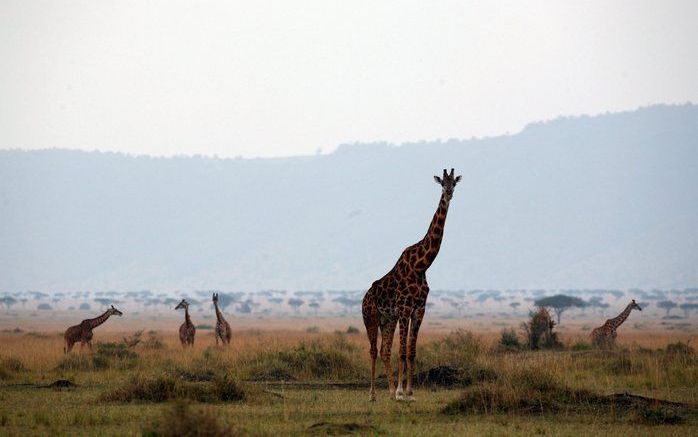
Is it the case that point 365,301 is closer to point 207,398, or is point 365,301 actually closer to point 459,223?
point 207,398

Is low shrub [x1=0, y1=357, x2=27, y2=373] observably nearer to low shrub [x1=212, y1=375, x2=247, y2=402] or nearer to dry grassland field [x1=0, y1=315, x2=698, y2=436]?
dry grassland field [x1=0, y1=315, x2=698, y2=436]

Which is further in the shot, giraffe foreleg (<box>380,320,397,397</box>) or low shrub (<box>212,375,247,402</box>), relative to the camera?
giraffe foreleg (<box>380,320,397,397</box>)

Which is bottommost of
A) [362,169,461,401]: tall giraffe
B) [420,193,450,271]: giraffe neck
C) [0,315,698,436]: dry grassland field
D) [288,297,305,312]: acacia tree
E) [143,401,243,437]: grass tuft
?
[0,315,698,436]: dry grassland field

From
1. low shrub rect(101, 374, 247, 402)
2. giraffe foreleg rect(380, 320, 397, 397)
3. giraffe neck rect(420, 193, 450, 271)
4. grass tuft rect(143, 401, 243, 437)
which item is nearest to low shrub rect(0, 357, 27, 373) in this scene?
low shrub rect(101, 374, 247, 402)

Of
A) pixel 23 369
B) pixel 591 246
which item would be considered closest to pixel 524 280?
pixel 591 246

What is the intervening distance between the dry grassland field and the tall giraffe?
948 mm

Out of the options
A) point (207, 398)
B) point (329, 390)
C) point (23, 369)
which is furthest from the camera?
point (23, 369)

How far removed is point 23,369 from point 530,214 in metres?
175

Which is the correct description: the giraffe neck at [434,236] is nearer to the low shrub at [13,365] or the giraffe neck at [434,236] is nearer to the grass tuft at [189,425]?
the grass tuft at [189,425]

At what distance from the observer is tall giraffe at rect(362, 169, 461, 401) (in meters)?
19.9

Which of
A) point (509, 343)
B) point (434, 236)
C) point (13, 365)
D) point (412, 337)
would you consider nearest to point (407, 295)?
point (412, 337)

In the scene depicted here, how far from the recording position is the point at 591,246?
185125mm

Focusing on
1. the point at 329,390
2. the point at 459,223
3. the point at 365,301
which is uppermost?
the point at 459,223

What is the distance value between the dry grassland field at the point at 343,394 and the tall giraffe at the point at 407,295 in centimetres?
95
